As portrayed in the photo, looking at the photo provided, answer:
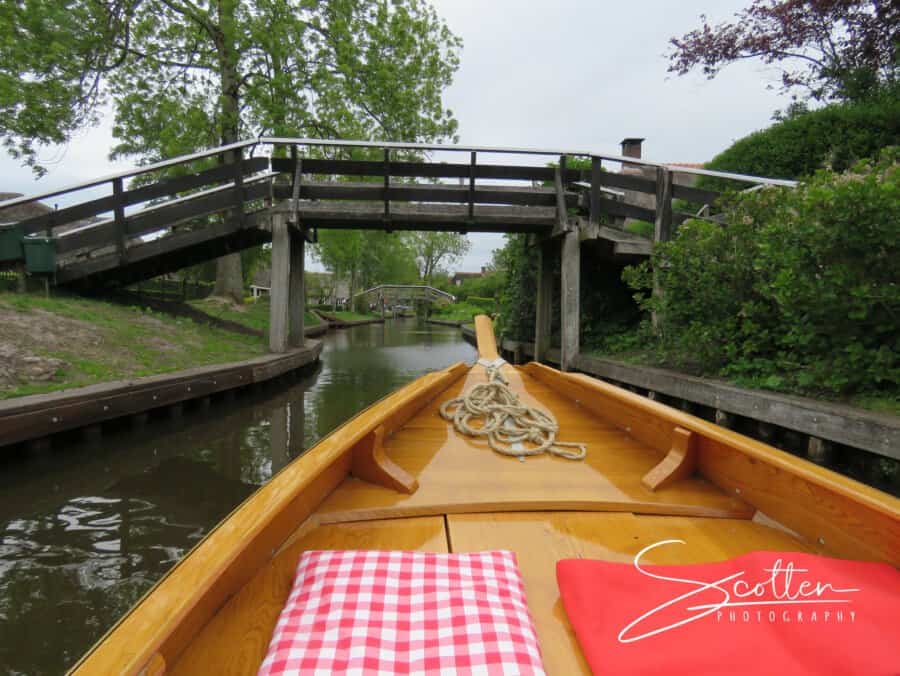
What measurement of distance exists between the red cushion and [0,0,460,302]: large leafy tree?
40.0 feet

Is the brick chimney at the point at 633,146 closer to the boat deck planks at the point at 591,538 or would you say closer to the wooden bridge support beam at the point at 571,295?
the wooden bridge support beam at the point at 571,295

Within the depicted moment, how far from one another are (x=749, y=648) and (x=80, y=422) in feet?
15.8

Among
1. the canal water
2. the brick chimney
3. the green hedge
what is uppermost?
the brick chimney

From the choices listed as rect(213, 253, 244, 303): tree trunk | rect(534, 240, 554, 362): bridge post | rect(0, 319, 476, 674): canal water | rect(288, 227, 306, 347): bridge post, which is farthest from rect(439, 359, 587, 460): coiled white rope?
rect(213, 253, 244, 303): tree trunk

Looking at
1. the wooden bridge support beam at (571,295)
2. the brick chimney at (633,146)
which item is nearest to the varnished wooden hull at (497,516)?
the wooden bridge support beam at (571,295)

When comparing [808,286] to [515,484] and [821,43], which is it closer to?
[515,484]

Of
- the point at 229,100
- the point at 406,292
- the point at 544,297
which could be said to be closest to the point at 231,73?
Answer: the point at 229,100

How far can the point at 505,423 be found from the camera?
267 centimetres

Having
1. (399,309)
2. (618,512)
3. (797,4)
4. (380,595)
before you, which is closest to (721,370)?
(618,512)

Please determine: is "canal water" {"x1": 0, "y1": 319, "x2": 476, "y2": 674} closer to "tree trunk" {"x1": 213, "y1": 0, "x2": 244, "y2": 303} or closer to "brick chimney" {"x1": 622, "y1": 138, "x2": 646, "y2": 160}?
"tree trunk" {"x1": 213, "y1": 0, "x2": 244, "y2": 303}

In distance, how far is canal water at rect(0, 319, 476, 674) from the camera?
6.93 feet

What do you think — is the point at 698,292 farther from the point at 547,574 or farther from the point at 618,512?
the point at 547,574

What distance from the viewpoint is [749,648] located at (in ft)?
3.38
